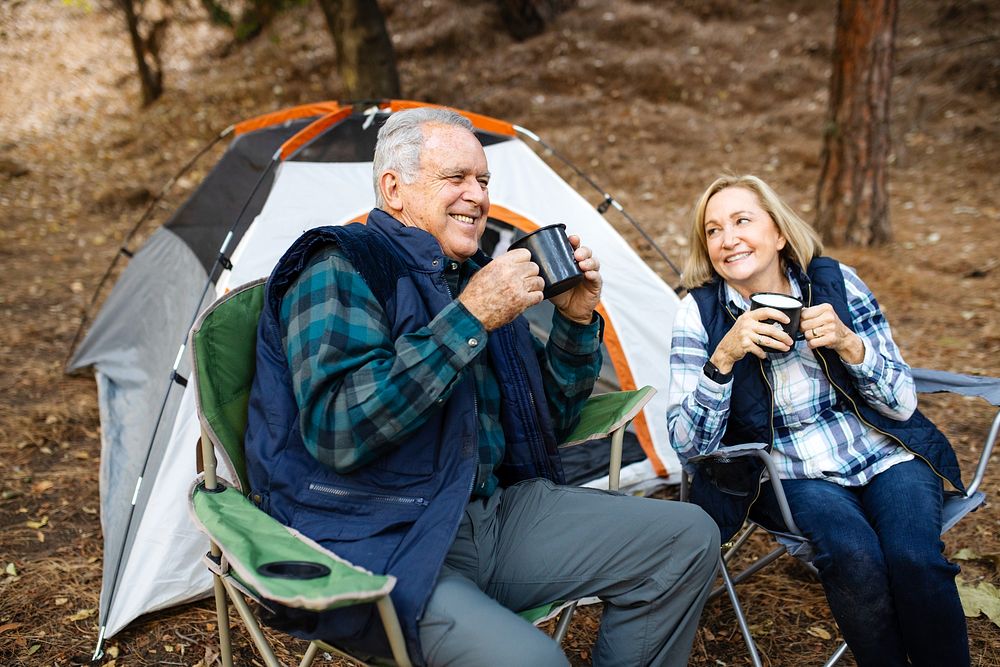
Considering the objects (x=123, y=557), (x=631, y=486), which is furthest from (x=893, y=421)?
(x=123, y=557)

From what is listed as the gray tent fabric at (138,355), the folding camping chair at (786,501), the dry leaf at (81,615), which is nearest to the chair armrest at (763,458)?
the folding camping chair at (786,501)

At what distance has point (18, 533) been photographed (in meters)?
2.89

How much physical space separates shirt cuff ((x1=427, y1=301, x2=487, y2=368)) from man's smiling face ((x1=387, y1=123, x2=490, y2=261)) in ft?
1.10

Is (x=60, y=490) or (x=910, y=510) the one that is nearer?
(x=910, y=510)

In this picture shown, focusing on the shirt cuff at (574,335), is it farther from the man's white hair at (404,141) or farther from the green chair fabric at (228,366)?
the green chair fabric at (228,366)

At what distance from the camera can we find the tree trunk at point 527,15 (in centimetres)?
941

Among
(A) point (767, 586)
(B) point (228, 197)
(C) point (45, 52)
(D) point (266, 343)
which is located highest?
(C) point (45, 52)

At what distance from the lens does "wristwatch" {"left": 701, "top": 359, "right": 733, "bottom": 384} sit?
1.96 metres

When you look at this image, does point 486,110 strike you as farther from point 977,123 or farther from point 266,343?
point 266,343

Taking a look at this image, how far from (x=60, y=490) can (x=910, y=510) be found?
303 centimetres

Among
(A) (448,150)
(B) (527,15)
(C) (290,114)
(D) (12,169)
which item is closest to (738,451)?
(A) (448,150)

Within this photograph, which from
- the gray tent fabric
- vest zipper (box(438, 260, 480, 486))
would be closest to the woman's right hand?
vest zipper (box(438, 260, 480, 486))

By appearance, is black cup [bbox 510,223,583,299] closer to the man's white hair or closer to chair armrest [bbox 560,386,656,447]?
the man's white hair

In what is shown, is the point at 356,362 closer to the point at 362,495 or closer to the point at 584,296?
the point at 362,495
